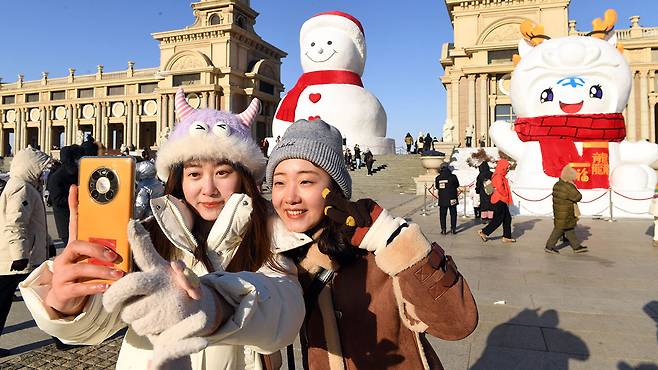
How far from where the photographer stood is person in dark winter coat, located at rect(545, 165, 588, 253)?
6484 millimetres

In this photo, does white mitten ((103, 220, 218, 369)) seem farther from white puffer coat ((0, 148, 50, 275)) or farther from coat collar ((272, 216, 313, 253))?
white puffer coat ((0, 148, 50, 275))

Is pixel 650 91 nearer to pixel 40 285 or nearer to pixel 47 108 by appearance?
pixel 40 285

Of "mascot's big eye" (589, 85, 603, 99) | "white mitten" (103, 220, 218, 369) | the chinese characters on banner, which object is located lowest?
"white mitten" (103, 220, 218, 369)

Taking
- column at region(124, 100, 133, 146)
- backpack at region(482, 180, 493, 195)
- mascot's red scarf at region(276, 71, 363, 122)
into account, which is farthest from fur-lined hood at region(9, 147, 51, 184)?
column at region(124, 100, 133, 146)

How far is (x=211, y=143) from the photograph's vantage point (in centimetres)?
168

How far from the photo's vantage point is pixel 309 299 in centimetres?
132

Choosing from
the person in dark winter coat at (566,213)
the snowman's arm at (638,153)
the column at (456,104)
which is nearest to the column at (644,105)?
the column at (456,104)

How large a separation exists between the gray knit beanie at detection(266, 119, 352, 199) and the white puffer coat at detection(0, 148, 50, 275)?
2830mm

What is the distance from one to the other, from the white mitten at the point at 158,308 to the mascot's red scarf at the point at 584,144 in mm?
12036

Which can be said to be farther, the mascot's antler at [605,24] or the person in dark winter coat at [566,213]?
the mascot's antler at [605,24]

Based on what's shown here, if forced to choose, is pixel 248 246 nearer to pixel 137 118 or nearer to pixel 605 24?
pixel 605 24

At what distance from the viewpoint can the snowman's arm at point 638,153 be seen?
1120 cm

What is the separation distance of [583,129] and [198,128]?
39.4ft

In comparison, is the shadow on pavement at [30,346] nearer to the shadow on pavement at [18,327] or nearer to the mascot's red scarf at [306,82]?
the shadow on pavement at [18,327]
